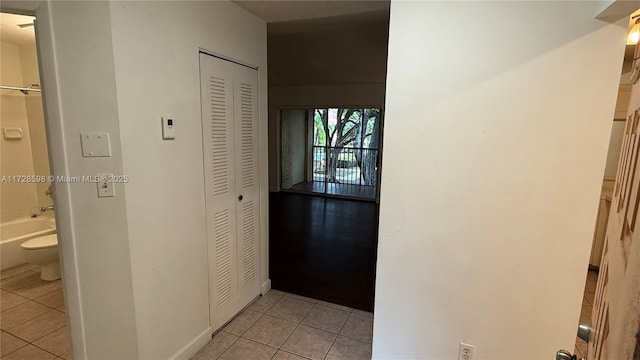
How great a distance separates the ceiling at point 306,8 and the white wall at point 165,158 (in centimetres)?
19

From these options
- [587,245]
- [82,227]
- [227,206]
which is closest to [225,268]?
[227,206]

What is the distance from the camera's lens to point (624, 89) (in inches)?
121

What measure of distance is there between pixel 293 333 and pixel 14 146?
12.1 feet

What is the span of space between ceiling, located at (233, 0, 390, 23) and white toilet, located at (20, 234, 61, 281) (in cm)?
271

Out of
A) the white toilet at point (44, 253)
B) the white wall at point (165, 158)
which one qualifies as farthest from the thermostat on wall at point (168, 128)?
the white toilet at point (44, 253)

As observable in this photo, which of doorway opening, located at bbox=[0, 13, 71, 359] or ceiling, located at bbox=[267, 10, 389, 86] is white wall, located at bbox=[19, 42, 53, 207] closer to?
doorway opening, located at bbox=[0, 13, 71, 359]

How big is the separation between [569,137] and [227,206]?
6.89ft

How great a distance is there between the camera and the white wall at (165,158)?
5.06ft

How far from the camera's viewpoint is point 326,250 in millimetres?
4004

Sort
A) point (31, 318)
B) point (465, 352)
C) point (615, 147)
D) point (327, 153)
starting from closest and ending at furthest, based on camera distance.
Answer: point (465, 352) < point (31, 318) < point (615, 147) < point (327, 153)

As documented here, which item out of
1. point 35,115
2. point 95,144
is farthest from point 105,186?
point 35,115

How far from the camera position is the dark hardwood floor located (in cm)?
299

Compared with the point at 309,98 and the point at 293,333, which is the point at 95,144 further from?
the point at 309,98

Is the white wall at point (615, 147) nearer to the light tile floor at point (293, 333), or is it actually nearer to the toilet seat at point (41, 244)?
the light tile floor at point (293, 333)
